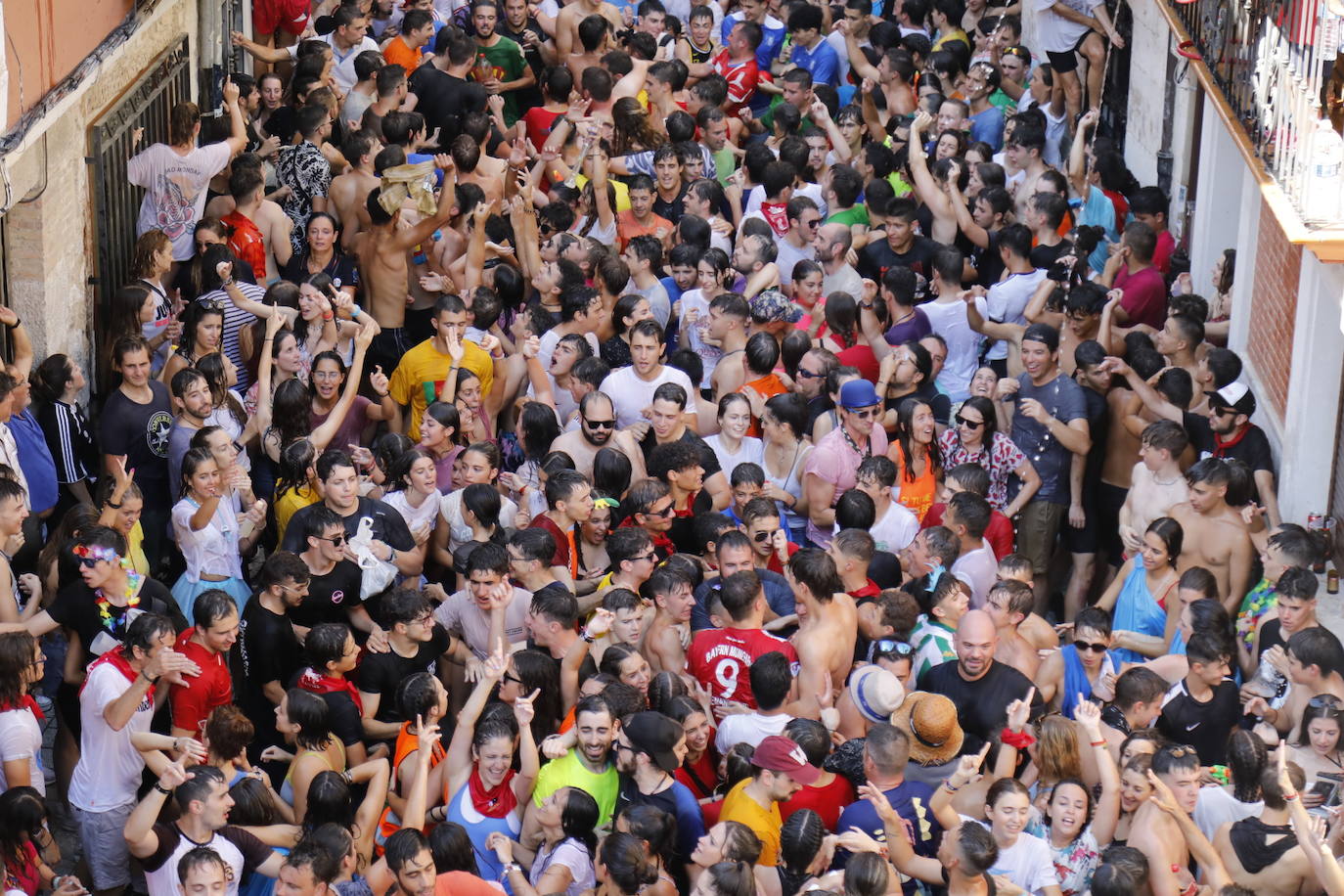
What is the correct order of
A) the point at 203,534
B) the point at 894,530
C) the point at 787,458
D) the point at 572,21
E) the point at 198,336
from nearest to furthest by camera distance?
the point at 203,534
the point at 894,530
the point at 787,458
the point at 198,336
the point at 572,21

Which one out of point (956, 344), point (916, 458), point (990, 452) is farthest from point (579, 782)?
point (956, 344)

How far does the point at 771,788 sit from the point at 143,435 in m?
4.24

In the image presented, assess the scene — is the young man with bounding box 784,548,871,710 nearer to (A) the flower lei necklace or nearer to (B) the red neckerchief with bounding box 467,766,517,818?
(B) the red neckerchief with bounding box 467,766,517,818

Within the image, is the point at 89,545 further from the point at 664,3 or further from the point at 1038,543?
the point at 664,3

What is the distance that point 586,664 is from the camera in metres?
8.35

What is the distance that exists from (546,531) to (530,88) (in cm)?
708

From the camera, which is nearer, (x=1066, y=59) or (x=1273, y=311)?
(x=1273, y=311)

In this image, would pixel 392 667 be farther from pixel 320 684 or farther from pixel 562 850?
pixel 562 850

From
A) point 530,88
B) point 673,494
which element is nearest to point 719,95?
point 530,88

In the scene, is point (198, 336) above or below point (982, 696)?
above

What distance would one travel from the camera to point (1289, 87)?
9414 mm

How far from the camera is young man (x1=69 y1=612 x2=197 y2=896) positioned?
7844 mm

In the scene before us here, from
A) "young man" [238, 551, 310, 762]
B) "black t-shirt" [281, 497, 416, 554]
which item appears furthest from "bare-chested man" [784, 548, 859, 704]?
"young man" [238, 551, 310, 762]

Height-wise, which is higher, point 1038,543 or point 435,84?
point 435,84
